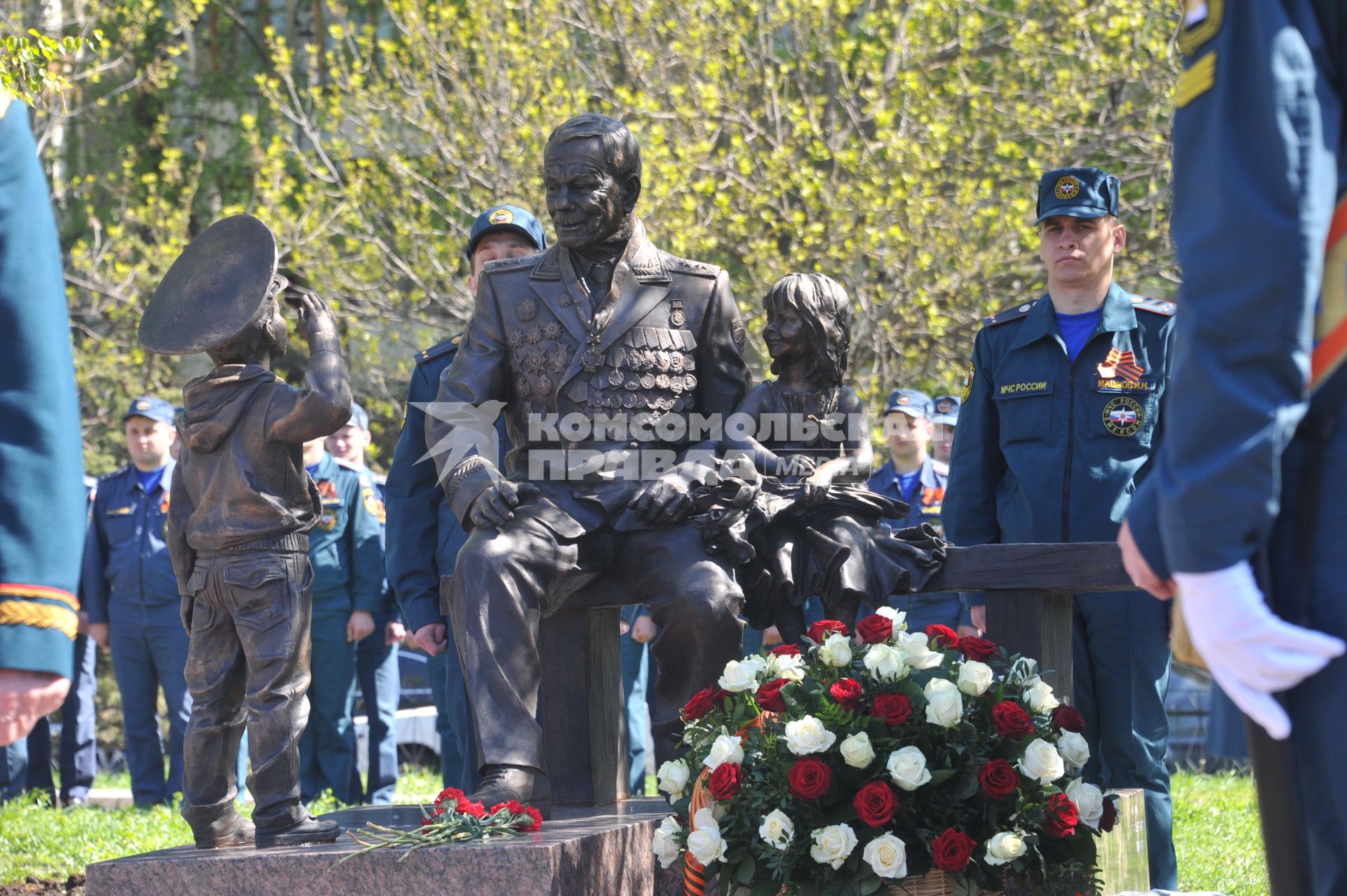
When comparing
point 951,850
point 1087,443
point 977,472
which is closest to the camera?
point 951,850

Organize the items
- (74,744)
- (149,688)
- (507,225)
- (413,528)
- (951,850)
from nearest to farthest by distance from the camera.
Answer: (951,850) < (413,528) < (507,225) < (149,688) < (74,744)

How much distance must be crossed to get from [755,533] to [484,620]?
2.98ft

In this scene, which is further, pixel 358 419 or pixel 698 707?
pixel 358 419

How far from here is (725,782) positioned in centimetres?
408

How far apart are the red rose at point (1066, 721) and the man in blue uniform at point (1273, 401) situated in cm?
196

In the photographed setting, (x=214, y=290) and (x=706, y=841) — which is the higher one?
(x=214, y=290)

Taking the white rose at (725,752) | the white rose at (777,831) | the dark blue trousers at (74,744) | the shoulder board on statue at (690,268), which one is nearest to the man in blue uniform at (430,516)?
the shoulder board on statue at (690,268)

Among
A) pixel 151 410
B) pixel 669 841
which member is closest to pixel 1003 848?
pixel 669 841

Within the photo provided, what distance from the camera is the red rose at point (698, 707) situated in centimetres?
441

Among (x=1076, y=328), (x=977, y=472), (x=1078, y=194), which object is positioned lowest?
(x=977, y=472)

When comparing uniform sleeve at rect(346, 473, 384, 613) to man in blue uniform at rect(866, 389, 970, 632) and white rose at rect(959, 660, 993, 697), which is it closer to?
man in blue uniform at rect(866, 389, 970, 632)

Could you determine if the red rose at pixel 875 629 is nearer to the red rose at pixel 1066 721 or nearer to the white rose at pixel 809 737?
the white rose at pixel 809 737

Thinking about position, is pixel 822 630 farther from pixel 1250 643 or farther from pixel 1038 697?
pixel 1250 643

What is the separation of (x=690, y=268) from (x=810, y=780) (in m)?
1.95
